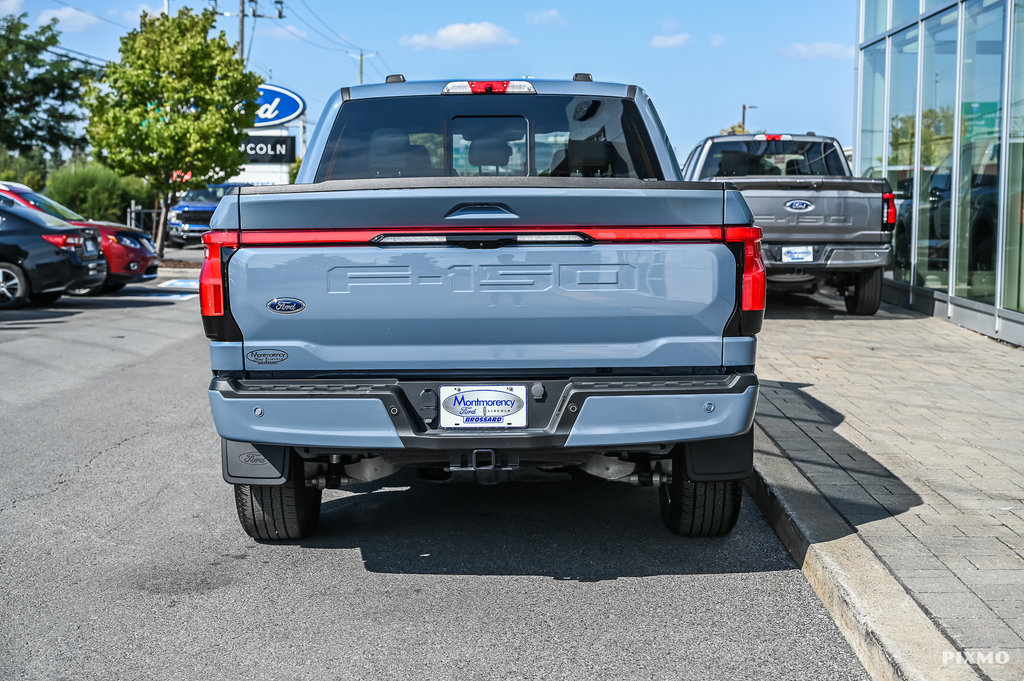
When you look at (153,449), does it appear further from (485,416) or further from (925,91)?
(925,91)

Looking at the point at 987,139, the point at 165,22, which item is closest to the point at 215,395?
the point at 987,139

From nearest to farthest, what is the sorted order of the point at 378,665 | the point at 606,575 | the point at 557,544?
the point at 378,665
the point at 606,575
the point at 557,544

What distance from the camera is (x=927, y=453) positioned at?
6.53 meters

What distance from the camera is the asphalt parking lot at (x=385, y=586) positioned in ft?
12.9

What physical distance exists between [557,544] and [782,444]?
6.32 ft

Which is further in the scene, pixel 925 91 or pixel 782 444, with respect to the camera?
pixel 925 91

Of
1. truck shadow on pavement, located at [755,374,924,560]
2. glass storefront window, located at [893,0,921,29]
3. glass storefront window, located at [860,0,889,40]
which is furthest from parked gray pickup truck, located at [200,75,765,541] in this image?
glass storefront window, located at [860,0,889,40]

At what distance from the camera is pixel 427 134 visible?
236 inches

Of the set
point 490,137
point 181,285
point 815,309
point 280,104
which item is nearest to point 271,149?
point 280,104

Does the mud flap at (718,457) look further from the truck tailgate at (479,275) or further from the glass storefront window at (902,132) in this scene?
the glass storefront window at (902,132)

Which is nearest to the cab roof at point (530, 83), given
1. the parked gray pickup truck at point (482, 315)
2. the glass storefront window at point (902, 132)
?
the parked gray pickup truck at point (482, 315)

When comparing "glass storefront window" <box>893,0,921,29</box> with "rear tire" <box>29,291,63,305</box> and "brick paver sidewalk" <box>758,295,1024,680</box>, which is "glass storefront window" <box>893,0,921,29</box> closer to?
"brick paver sidewalk" <box>758,295,1024,680</box>

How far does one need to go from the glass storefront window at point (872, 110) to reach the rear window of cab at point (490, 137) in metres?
11.7

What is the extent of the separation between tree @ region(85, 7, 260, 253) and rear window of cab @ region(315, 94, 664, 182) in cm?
2006
